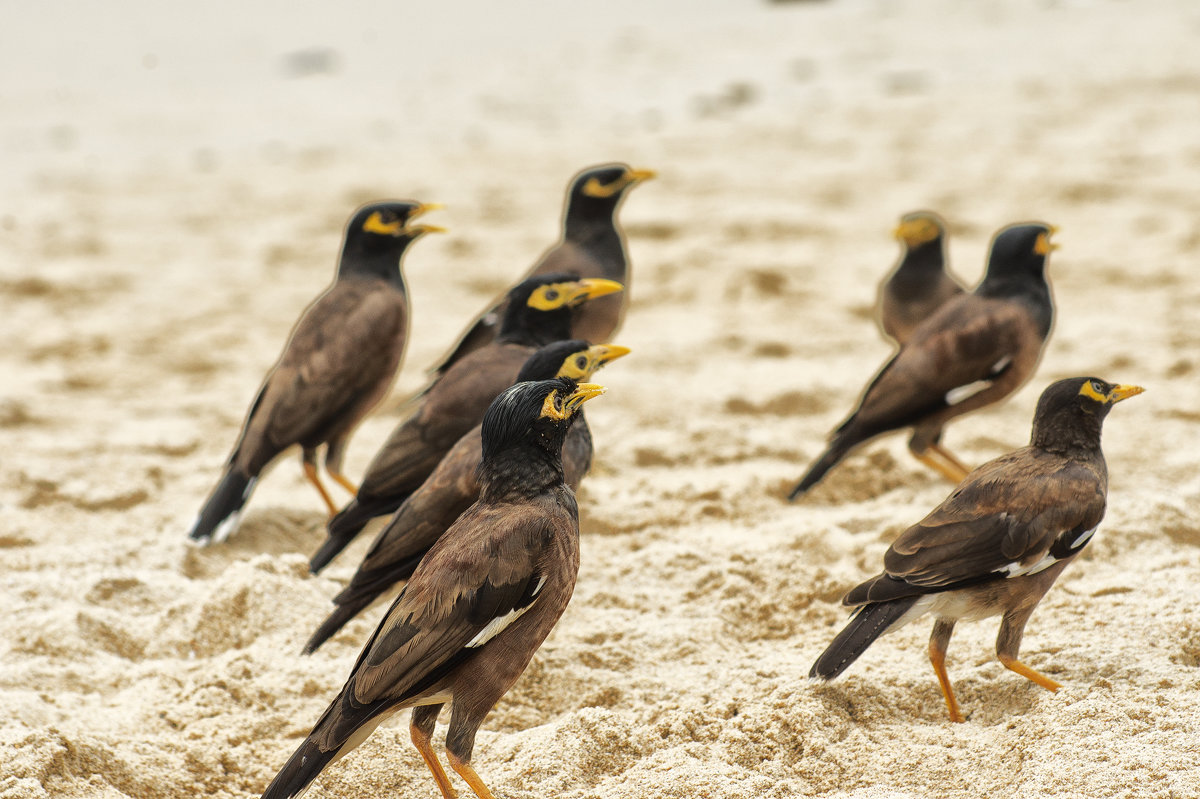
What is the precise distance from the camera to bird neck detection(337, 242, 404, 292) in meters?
5.39

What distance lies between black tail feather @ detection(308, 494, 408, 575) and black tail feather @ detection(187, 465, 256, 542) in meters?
0.45

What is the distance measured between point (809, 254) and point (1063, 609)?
396 cm

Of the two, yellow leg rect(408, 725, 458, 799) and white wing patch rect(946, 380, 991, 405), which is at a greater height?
white wing patch rect(946, 380, 991, 405)

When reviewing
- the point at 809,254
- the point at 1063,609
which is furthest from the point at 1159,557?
the point at 809,254

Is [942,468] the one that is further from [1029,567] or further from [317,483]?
[317,483]

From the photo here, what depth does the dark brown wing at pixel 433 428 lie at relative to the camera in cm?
427

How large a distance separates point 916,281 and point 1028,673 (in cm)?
288

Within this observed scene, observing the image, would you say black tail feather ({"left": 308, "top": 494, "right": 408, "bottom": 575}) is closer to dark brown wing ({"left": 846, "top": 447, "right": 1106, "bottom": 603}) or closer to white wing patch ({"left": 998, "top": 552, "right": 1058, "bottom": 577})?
dark brown wing ({"left": 846, "top": 447, "right": 1106, "bottom": 603})

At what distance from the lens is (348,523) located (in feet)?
13.7

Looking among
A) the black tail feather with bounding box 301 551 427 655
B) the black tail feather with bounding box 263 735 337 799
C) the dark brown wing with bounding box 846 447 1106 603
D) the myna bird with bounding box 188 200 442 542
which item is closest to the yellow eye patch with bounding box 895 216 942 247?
the myna bird with bounding box 188 200 442 542

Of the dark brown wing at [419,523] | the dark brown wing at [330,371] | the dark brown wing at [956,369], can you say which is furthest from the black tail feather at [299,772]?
the dark brown wing at [956,369]

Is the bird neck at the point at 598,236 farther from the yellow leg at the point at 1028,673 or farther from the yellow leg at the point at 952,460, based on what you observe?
the yellow leg at the point at 1028,673

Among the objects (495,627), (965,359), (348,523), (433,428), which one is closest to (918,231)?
(965,359)

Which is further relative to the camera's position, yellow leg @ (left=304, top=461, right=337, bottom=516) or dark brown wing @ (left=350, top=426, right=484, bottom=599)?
yellow leg @ (left=304, top=461, right=337, bottom=516)
